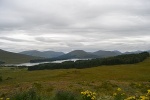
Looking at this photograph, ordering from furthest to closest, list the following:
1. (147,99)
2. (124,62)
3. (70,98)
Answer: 1. (124,62)
2. (70,98)
3. (147,99)

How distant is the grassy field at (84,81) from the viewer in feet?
84.4

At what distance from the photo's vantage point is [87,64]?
512 feet

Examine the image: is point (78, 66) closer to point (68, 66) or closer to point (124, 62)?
point (68, 66)

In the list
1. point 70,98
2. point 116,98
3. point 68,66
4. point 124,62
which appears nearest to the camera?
point 116,98

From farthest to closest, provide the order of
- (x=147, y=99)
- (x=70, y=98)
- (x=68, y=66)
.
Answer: (x=68, y=66), (x=70, y=98), (x=147, y=99)

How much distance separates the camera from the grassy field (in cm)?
2572

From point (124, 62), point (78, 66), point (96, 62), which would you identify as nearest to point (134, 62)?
point (124, 62)

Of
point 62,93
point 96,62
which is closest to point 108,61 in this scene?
point 96,62

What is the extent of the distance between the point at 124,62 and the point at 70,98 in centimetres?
14044

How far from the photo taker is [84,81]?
3803cm

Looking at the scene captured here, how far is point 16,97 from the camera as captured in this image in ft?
40.7

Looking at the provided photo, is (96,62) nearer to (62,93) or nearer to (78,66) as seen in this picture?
(78,66)

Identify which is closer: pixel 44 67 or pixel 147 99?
pixel 147 99

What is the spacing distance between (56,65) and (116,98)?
155185 mm
